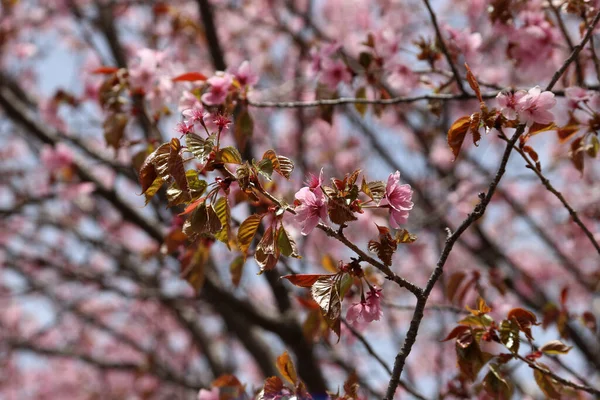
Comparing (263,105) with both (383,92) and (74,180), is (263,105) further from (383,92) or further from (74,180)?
(74,180)

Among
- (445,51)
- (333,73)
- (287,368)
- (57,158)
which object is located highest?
(57,158)

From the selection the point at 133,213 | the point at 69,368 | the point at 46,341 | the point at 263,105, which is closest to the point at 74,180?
the point at 133,213

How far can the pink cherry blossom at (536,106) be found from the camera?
118 cm

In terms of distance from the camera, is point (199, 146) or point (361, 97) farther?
point (361, 97)

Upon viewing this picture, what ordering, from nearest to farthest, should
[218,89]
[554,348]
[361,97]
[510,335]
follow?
[510,335] < [554,348] < [218,89] < [361,97]

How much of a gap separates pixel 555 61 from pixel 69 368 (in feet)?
21.8

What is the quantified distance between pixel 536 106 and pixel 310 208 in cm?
54

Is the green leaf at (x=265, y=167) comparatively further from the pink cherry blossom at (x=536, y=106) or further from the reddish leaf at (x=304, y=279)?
the pink cherry blossom at (x=536, y=106)

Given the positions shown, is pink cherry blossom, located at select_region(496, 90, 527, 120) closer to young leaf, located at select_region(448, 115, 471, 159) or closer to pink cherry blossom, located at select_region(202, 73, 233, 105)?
young leaf, located at select_region(448, 115, 471, 159)

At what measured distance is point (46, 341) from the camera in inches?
256

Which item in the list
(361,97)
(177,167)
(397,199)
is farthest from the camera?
(361,97)

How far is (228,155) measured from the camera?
1054 mm

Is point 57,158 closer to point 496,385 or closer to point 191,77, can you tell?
point 191,77

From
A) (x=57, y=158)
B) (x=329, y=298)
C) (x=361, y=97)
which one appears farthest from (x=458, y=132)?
(x=57, y=158)
